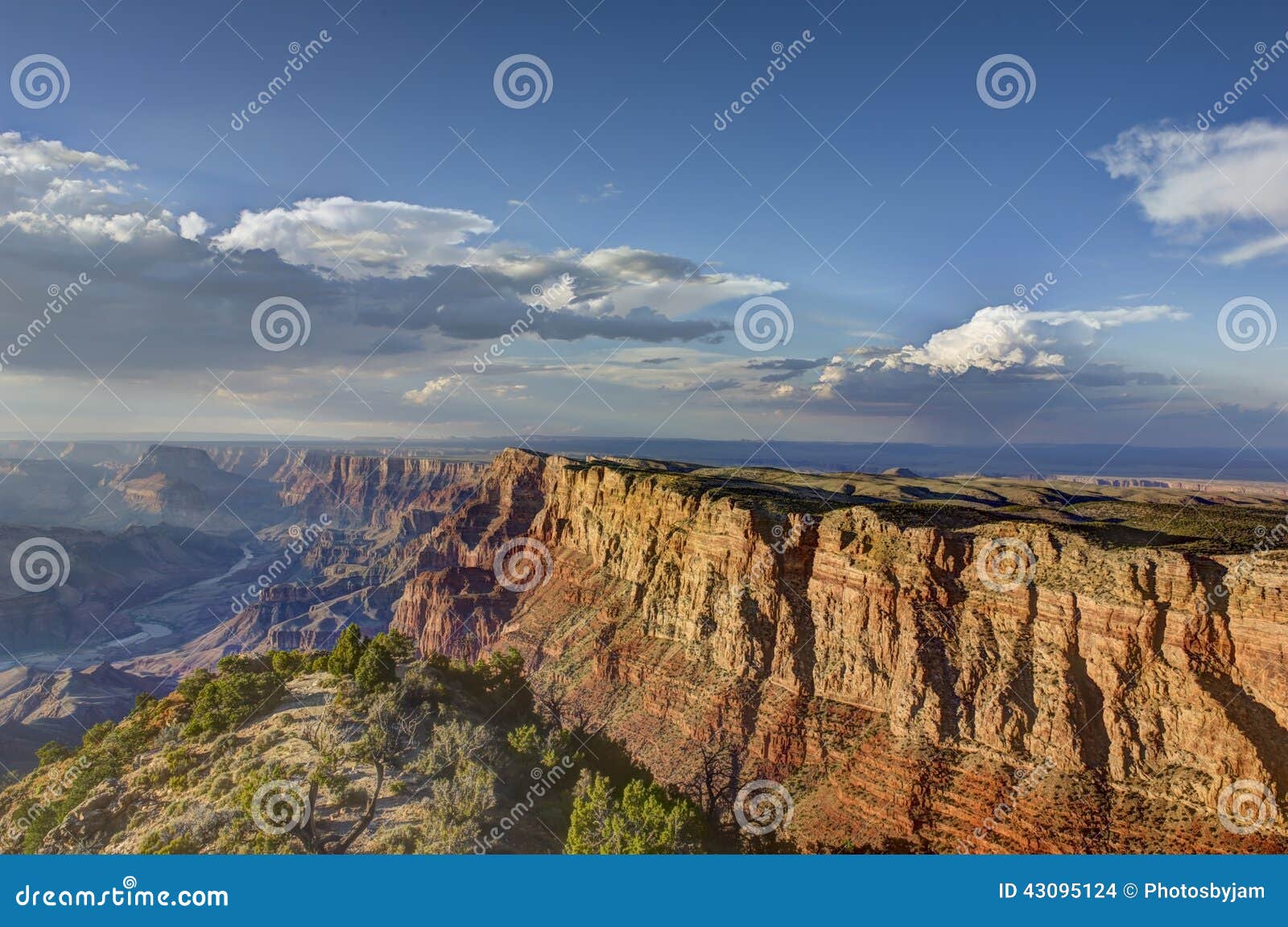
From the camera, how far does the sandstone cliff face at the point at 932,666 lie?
1147 inches

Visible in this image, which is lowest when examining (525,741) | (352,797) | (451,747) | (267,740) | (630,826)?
(630,826)

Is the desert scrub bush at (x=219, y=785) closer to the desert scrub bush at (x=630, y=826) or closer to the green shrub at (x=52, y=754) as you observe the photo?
the desert scrub bush at (x=630, y=826)

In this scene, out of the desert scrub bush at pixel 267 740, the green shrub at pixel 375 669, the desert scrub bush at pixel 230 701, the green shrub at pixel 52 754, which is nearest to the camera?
the desert scrub bush at pixel 267 740

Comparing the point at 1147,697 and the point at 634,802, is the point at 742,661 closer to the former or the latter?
the point at 634,802

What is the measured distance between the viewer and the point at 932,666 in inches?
1459

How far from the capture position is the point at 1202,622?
30000 mm

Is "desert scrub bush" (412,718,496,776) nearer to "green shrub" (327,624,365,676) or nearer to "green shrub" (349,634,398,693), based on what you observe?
"green shrub" (349,634,398,693)

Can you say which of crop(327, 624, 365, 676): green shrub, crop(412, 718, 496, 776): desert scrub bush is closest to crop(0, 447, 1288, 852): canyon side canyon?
crop(412, 718, 496, 776): desert scrub bush

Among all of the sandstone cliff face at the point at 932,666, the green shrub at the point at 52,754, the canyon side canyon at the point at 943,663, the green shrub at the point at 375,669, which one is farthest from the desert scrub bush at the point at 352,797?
the green shrub at the point at 52,754

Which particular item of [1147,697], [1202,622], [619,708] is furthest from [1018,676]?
[619,708]

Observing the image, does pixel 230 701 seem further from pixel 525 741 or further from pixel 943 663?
pixel 943 663

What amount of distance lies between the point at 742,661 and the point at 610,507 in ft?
101

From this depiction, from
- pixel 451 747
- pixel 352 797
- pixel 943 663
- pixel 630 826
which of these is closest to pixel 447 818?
pixel 352 797

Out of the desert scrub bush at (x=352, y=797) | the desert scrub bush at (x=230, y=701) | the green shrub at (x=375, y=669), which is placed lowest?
the desert scrub bush at (x=352, y=797)
